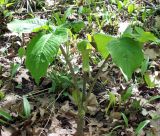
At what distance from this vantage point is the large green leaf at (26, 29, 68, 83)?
1.35 m

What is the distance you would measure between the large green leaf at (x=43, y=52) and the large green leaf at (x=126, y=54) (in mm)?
213

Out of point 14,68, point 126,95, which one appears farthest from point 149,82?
point 14,68

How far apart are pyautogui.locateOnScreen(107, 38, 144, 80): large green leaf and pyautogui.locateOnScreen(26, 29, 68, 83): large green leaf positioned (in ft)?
0.70

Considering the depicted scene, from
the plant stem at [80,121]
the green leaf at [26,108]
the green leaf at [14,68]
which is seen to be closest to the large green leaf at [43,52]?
the plant stem at [80,121]

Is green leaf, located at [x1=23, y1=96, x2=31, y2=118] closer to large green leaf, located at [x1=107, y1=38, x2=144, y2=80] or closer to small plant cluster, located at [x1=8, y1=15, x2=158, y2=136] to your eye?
small plant cluster, located at [x1=8, y1=15, x2=158, y2=136]

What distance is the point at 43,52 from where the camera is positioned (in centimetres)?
136

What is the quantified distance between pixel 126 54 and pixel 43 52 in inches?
13.6

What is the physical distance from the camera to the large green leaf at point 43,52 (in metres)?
1.35

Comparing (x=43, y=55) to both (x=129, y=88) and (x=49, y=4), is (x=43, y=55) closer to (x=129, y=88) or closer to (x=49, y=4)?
(x=129, y=88)

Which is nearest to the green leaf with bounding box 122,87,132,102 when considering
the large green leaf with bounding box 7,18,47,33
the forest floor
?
the forest floor

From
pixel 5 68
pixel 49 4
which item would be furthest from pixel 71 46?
pixel 49 4

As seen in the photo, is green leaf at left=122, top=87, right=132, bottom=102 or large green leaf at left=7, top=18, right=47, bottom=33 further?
green leaf at left=122, top=87, right=132, bottom=102

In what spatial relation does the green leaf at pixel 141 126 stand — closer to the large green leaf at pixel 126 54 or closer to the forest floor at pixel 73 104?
the forest floor at pixel 73 104

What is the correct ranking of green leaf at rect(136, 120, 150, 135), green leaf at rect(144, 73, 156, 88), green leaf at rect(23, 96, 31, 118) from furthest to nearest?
green leaf at rect(144, 73, 156, 88) → green leaf at rect(23, 96, 31, 118) → green leaf at rect(136, 120, 150, 135)
